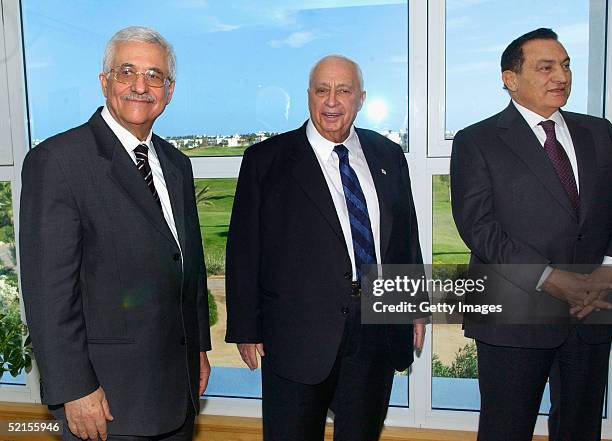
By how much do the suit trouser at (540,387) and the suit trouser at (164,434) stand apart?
3.47 feet

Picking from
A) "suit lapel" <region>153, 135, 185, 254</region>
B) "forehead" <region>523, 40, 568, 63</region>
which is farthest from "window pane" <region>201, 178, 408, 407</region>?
"forehead" <region>523, 40, 568, 63</region>

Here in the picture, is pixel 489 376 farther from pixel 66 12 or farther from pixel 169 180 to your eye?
pixel 66 12

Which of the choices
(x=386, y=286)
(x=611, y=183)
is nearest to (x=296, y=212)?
(x=386, y=286)

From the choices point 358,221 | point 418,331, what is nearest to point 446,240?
point 418,331

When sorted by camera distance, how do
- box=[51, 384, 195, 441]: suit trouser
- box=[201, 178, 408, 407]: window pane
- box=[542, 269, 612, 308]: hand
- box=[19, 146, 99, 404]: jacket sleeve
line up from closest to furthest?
box=[19, 146, 99, 404]: jacket sleeve
box=[51, 384, 195, 441]: suit trouser
box=[542, 269, 612, 308]: hand
box=[201, 178, 408, 407]: window pane

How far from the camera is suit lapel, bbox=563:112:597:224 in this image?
1999 mm

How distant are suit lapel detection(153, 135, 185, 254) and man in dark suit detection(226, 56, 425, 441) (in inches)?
13.1

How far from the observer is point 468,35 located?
9.44 ft

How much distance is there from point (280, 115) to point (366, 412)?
1.62 meters

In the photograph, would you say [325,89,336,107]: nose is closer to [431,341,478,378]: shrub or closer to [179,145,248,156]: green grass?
[179,145,248,156]: green grass

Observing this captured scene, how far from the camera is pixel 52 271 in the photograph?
4.75 ft

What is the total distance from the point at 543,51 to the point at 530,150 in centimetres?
36

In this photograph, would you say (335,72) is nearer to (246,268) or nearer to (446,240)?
(246,268)

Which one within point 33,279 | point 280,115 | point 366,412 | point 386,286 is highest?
point 280,115
